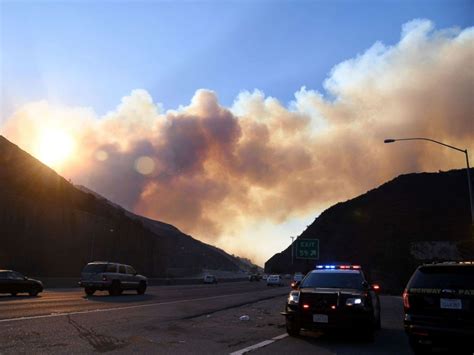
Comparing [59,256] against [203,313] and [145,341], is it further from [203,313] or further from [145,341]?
[145,341]

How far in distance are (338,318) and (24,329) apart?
755cm

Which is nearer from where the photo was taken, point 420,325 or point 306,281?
point 420,325

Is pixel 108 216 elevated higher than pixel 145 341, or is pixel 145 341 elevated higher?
pixel 108 216

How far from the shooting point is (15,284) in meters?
27.6

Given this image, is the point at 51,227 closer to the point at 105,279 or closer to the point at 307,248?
the point at 307,248

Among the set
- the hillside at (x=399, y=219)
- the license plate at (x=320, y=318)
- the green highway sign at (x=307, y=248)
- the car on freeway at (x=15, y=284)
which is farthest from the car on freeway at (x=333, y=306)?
the hillside at (x=399, y=219)

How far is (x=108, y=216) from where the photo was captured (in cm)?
8812

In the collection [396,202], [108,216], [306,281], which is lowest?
[306,281]

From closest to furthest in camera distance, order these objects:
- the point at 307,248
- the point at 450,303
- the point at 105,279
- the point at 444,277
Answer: the point at 450,303
the point at 444,277
the point at 105,279
the point at 307,248

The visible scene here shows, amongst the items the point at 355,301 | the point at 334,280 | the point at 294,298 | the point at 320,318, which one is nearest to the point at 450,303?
the point at 355,301

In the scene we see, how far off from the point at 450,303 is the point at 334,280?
4057 mm

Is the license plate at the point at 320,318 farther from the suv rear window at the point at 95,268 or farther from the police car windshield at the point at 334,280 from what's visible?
the suv rear window at the point at 95,268

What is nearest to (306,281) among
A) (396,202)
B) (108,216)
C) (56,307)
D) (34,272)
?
(56,307)

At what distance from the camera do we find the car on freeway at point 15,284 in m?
27.3
